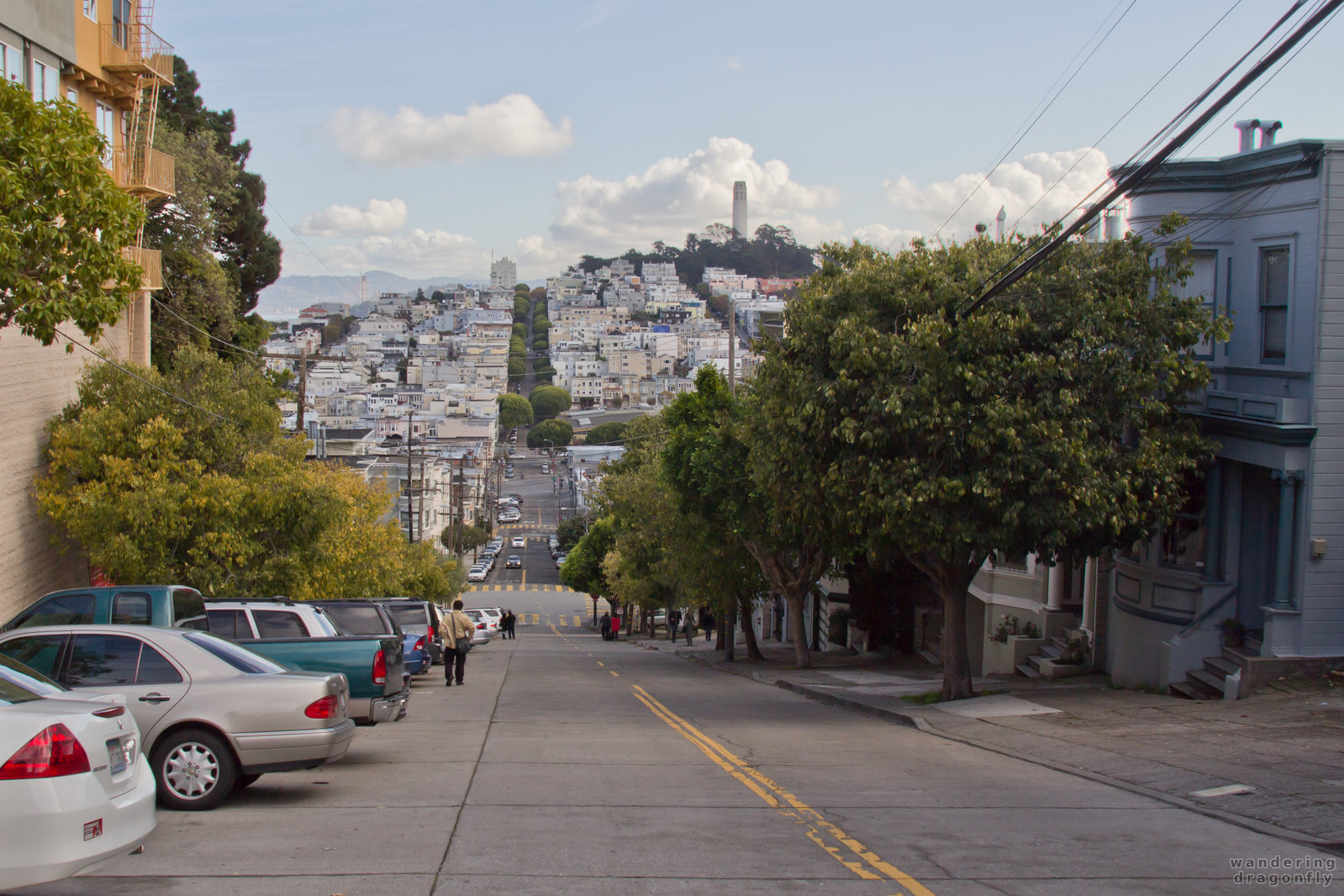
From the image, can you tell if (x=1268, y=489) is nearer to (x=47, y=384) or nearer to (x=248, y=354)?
(x=47, y=384)

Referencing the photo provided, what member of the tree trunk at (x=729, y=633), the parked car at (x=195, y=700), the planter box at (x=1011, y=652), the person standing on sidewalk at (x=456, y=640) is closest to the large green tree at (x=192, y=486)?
the person standing on sidewalk at (x=456, y=640)

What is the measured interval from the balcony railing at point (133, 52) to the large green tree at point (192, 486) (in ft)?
24.0

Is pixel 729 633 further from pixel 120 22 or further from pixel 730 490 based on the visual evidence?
pixel 120 22

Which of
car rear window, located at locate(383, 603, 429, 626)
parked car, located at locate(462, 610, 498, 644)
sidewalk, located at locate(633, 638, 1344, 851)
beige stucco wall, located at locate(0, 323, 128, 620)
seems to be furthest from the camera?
parked car, located at locate(462, 610, 498, 644)

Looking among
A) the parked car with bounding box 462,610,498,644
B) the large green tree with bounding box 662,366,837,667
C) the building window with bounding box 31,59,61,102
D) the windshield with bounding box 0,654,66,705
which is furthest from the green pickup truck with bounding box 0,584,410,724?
the parked car with bounding box 462,610,498,644

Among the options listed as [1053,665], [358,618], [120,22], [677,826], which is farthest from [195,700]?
[120,22]

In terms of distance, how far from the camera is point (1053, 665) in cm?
2136

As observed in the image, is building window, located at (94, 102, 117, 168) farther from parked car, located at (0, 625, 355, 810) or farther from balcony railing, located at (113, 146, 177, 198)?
parked car, located at (0, 625, 355, 810)

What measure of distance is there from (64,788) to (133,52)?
993 inches

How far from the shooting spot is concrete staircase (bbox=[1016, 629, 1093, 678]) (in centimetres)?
2125

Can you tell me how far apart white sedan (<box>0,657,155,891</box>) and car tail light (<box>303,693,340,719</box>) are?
9.21 ft

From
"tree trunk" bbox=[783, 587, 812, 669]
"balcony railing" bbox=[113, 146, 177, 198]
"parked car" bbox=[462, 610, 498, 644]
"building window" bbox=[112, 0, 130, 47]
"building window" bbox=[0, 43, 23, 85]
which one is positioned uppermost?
"building window" bbox=[112, 0, 130, 47]

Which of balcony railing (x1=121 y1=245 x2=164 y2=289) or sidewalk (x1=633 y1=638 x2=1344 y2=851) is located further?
balcony railing (x1=121 y1=245 x2=164 y2=289)

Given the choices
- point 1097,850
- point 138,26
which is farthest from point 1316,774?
point 138,26
